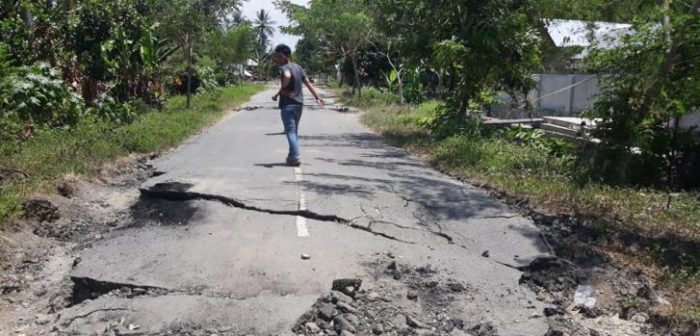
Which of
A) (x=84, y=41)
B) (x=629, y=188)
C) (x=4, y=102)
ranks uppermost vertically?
(x=84, y=41)

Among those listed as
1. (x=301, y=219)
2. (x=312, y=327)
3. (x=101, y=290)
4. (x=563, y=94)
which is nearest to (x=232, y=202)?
(x=301, y=219)

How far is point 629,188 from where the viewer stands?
9445 mm

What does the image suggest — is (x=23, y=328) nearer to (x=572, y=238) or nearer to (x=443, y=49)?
(x=572, y=238)

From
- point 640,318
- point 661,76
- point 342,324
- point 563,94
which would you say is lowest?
point 640,318

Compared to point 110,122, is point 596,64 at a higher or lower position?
higher

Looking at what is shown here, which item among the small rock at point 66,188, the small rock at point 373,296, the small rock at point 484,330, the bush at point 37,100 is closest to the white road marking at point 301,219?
the small rock at point 373,296

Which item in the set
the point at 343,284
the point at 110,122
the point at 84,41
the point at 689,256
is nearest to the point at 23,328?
the point at 343,284

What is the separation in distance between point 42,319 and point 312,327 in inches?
73.9

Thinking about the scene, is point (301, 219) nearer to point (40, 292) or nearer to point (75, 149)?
point (40, 292)

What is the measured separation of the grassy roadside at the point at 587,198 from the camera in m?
5.80

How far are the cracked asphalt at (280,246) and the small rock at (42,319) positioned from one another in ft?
0.49

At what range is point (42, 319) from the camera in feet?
14.9

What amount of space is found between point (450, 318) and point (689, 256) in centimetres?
286

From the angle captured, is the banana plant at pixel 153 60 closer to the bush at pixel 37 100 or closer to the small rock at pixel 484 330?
the bush at pixel 37 100
